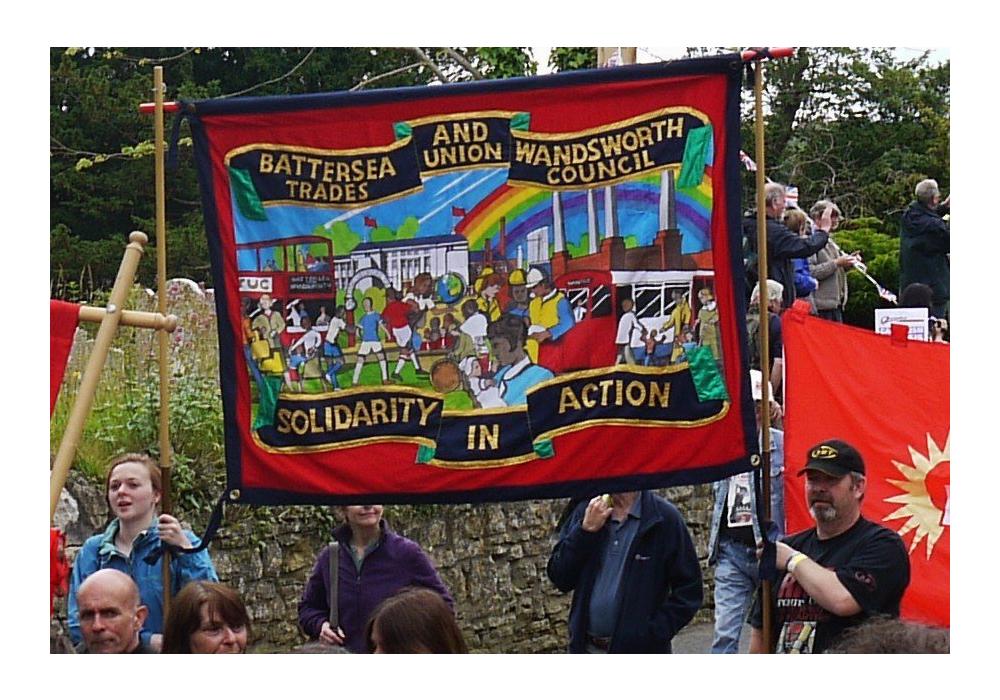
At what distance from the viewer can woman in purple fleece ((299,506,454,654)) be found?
6086 millimetres

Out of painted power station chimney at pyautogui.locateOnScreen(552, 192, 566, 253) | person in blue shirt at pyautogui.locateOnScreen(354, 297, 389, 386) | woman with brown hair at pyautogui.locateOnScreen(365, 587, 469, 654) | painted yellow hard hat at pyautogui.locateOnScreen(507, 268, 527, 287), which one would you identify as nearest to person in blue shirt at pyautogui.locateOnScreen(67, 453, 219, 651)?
person in blue shirt at pyautogui.locateOnScreen(354, 297, 389, 386)

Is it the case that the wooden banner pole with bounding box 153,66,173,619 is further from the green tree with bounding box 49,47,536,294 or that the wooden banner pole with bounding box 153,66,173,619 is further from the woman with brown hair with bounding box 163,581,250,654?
the green tree with bounding box 49,47,536,294

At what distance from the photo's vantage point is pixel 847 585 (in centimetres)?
550

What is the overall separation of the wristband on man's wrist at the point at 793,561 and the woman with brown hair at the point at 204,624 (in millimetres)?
1881

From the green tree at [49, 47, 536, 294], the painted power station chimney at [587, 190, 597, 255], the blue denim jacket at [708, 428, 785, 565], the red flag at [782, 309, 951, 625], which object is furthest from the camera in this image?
the green tree at [49, 47, 536, 294]

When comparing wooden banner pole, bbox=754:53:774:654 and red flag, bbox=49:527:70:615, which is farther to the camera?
wooden banner pole, bbox=754:53:774:654

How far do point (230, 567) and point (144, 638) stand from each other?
9.13 ft

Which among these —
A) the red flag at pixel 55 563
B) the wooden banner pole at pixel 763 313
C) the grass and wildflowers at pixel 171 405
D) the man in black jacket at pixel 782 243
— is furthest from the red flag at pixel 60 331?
the man in black jacket at pixel 782 243

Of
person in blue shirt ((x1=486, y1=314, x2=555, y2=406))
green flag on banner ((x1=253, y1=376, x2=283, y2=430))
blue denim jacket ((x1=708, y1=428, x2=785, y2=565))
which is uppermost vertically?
person in blue shirt ((x1=486, y1=314, x2=555, y2=406))

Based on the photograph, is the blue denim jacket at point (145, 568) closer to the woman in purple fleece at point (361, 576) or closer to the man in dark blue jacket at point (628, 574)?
the woman in purple fleece at point (361, 576)

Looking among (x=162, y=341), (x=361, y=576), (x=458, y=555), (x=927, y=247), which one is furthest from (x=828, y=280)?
(x=162, y=341)

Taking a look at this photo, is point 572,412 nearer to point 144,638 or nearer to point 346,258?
point 346,258

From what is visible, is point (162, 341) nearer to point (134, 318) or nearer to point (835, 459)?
point (134, 318)

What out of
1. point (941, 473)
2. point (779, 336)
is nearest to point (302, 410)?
point (941, 473)
